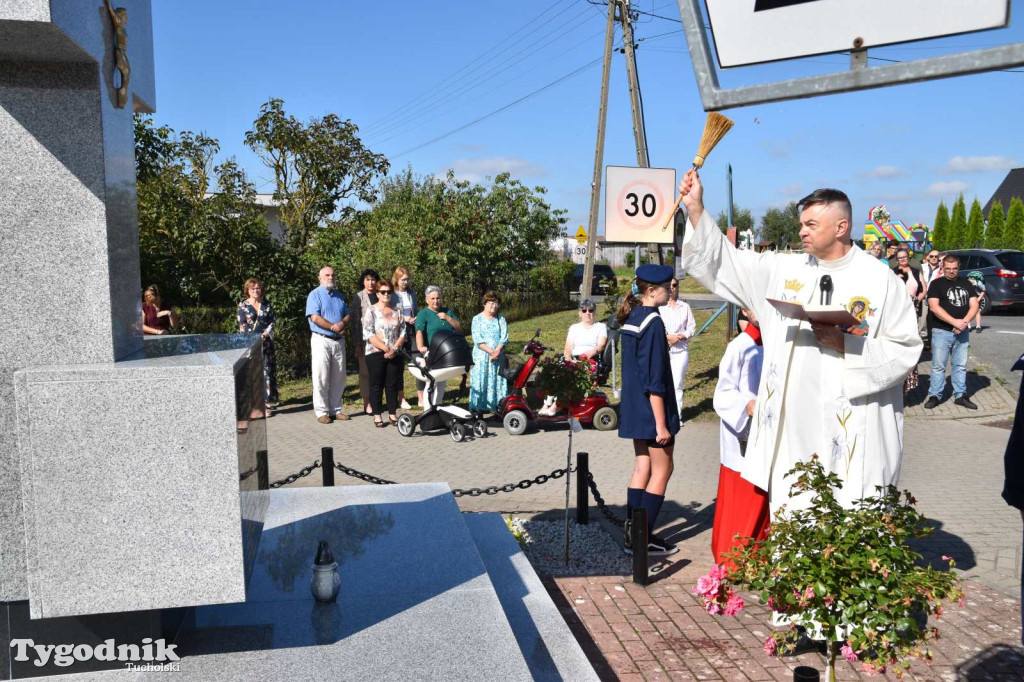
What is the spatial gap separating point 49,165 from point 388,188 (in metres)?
25.3

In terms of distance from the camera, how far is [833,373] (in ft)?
13.8

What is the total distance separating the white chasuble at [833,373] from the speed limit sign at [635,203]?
8691 mm

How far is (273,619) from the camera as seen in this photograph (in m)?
3.79

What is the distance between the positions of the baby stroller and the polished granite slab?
5.73m

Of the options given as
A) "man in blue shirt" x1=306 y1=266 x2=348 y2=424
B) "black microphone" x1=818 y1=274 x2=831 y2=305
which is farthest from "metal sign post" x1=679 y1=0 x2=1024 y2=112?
"man in blue shirt" x1=306 y1=266 x2=348 y2=424

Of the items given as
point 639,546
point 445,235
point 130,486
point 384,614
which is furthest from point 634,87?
point 130,486

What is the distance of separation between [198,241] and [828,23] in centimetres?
1566

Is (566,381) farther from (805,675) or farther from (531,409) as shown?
(531,409)

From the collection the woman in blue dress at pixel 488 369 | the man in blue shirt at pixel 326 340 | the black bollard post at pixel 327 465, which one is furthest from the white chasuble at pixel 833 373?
the man in blue shirt at pixel 326 340

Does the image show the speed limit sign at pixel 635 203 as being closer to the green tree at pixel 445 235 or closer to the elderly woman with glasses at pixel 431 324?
the elderly woman with glasses at pixel 431 324

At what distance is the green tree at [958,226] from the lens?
4928 cm

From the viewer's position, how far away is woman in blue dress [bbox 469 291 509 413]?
1180cm

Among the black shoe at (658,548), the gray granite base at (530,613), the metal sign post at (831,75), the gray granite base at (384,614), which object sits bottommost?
the black shoe at (658,548)

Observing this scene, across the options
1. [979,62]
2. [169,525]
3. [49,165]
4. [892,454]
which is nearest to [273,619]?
[169,525]
